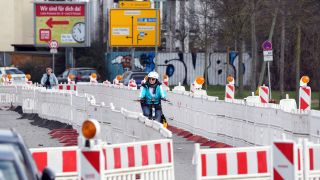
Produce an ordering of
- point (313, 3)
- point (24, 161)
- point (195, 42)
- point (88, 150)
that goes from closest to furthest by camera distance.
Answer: point (24, 161) → point (88, 150) → point (313, 3) → point (195, 42)

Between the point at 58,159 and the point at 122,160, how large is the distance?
77 cm

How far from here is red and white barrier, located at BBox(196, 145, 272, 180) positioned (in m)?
11.7

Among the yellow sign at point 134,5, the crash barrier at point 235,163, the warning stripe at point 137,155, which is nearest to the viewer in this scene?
the crash barrier at point 235,163

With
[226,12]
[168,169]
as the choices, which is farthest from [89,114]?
[226,12]

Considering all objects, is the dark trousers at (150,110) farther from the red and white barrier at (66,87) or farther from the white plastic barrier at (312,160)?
the red and white barrier at (66,87)

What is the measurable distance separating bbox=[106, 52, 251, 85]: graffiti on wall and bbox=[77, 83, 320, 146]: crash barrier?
134 feet

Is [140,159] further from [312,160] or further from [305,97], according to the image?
[305,97]

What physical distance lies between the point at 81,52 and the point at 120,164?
221ft

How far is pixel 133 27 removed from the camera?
6384 cm

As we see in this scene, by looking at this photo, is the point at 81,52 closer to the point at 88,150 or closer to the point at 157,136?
the point at 157,136

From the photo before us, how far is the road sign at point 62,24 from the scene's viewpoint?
7112 cm

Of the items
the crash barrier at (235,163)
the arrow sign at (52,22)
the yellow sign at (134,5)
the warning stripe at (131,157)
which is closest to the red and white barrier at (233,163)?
the crash barrier at (235,163)

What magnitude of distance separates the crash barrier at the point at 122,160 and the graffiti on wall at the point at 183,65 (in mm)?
59352

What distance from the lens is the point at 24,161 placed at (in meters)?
7.25
